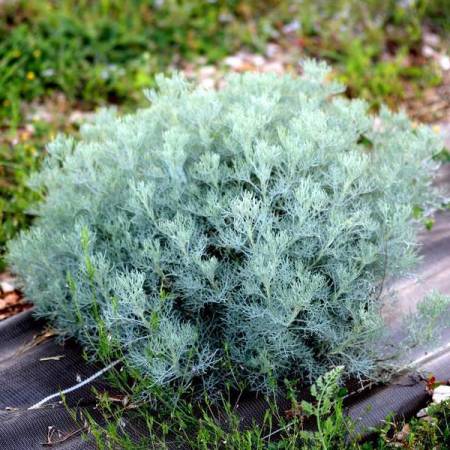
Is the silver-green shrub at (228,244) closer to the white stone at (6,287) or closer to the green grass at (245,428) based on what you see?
the green grass at (245,428)

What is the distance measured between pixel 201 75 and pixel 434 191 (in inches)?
107

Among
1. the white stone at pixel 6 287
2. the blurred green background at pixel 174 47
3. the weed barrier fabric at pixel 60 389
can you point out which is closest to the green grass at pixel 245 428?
the weed barrier fabric at pixel 60 389

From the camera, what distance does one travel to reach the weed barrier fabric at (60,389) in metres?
2.48

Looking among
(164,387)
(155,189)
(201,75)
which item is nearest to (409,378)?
(164,387)

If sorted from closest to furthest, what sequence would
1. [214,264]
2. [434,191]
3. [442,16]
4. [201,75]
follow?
[214,264] < [434,191] < [201,75] < [442,16]

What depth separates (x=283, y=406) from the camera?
8.55ft

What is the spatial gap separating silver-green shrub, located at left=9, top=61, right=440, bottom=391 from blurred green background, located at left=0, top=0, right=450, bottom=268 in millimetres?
1561

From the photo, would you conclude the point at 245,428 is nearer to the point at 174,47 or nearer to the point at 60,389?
the point at 60,389

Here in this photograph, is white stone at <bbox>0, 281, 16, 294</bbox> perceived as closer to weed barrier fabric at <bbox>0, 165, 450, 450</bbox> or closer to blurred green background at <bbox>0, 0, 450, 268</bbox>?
weed barrier fabric at <bbox>0, 165, 450, 450</bbox>

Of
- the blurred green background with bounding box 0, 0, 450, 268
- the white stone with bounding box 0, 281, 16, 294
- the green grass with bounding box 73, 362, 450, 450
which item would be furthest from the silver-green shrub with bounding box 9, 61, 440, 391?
the blurred green background with bounding box 0, 0, 450, 268

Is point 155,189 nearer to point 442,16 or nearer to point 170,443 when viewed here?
point 170,443

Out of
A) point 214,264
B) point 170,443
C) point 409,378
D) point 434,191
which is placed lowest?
point 409,378

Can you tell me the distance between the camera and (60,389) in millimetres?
2582

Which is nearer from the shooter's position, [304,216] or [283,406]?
[304,216]
